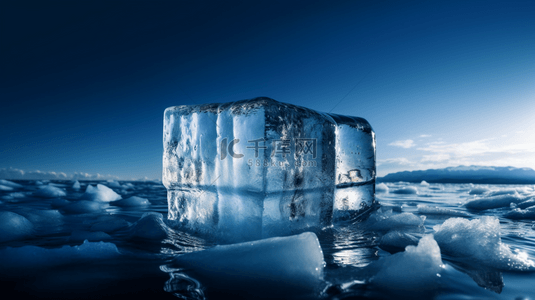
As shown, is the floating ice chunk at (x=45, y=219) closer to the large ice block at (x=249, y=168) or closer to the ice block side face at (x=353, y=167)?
the large ice block at (x=249, y=168)

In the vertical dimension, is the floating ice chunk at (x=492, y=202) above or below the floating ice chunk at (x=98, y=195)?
below

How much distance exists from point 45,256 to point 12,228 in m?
1.08

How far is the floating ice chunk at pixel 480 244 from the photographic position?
4.26 feet

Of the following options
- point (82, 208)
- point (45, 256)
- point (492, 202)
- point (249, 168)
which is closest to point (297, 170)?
point (249, 168)

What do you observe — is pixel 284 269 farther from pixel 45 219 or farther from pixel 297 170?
pixel 45 219

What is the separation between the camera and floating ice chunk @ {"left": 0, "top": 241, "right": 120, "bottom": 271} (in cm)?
113

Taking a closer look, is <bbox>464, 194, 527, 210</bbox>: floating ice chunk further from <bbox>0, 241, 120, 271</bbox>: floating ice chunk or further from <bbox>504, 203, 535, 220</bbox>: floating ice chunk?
<bbox>0, 241, 120, 271</bbox>: floating ice chunk

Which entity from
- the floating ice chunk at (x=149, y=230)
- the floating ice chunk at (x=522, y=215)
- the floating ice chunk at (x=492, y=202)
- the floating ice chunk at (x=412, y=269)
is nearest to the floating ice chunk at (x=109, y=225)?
the floating ice chunk at (x=149, y=230)

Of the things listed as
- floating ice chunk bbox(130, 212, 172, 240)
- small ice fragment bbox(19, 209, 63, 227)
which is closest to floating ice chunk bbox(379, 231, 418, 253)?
floating ice chunk bbox(130, 212, 172, 240)

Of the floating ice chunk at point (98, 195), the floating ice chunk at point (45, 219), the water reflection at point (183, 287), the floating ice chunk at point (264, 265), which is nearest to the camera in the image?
the water reflection at point (183, 287)

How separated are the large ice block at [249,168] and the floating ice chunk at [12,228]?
40.8 inches

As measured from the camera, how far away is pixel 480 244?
1.44 m

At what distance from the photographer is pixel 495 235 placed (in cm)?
146

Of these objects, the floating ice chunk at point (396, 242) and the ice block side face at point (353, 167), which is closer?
the floating ice chunk at point (396, 242)
